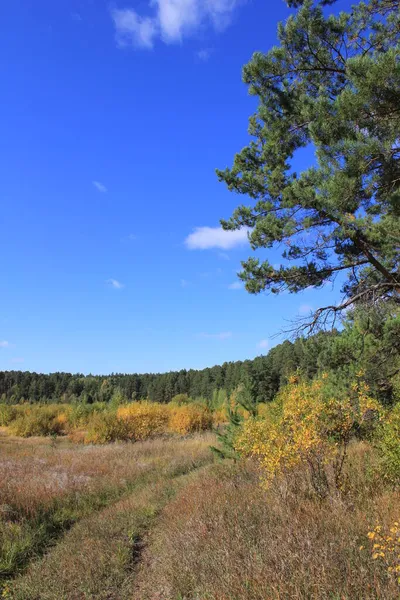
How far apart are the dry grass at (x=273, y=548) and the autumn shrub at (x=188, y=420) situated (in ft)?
89.4

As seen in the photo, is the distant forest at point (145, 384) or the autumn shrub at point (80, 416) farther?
the distant forest at point (145, 384)

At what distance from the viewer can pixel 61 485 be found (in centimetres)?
1076

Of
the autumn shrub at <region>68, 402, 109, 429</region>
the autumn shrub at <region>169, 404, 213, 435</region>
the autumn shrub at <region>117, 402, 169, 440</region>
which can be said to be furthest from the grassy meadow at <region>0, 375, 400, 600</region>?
the autumn shrub at <region>68, 402, 109, 429</region>

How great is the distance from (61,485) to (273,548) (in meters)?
8.84

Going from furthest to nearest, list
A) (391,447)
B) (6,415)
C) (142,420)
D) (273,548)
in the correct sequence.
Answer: (6,415)
(142,420)
(391,447)
(273,548)

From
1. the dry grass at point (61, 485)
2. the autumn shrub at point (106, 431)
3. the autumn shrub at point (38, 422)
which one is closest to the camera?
the dry grass at point (61, 485)

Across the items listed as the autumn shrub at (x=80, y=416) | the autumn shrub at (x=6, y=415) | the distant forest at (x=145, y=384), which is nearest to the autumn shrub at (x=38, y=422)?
the autumn shrub at (x=6, y=415)

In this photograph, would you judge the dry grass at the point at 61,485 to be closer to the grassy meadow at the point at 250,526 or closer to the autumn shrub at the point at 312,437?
the grassy meadow at the point at 250,526

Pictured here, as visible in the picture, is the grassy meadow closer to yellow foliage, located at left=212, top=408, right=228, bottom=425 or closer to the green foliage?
the green foliage

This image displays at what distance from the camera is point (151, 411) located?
31.0 meters

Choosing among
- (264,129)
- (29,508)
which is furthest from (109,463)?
(264,129)

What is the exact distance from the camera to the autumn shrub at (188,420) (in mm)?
33375

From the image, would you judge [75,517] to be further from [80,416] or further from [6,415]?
[6,415]

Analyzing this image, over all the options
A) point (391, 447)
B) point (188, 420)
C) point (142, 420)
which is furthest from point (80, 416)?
point (391, 447)
